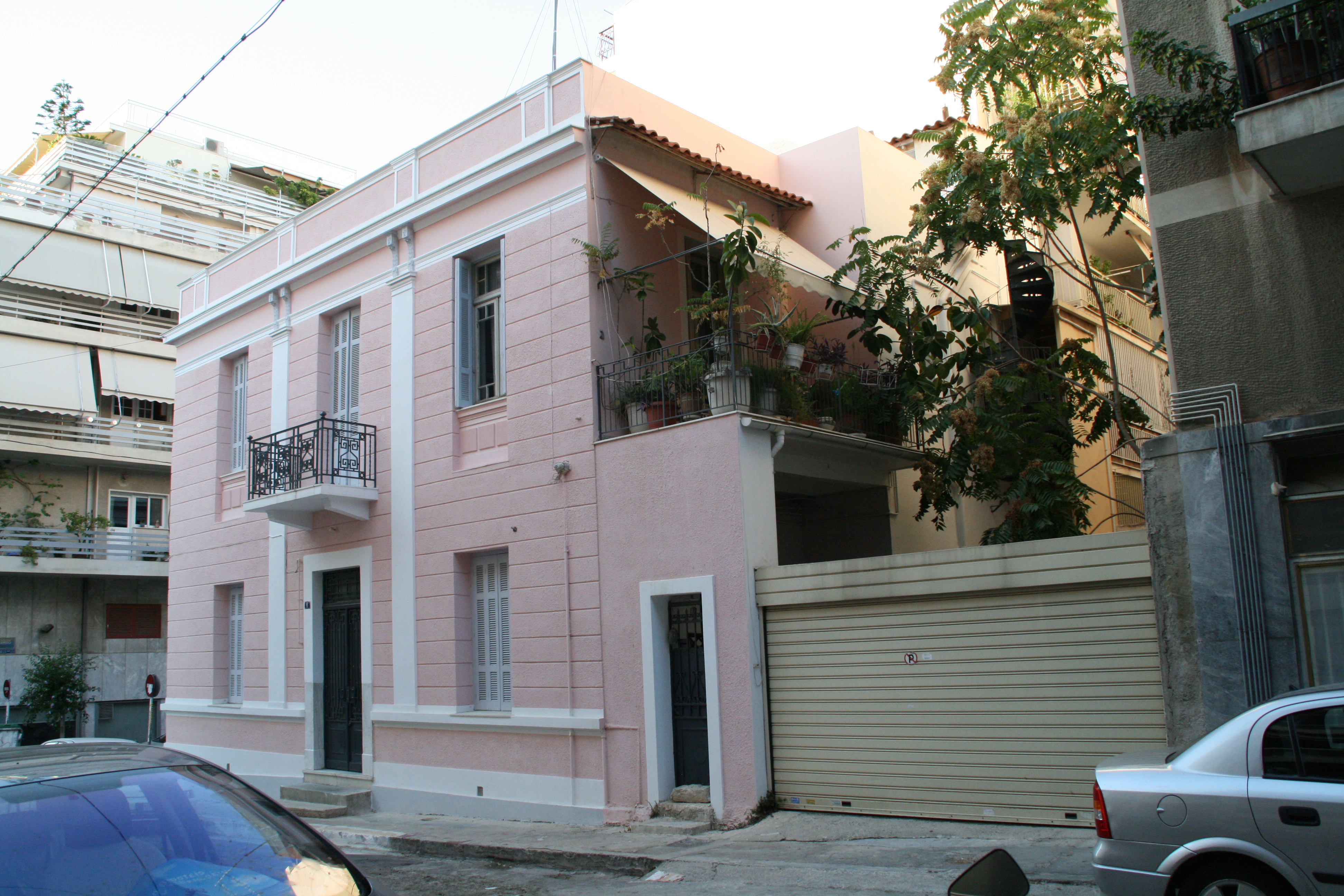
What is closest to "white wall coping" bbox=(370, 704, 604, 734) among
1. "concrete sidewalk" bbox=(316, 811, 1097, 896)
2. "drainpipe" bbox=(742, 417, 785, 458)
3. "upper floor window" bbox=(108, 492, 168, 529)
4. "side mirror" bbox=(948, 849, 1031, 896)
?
"concrete sidewalk" bbox=(316, 811, 1097, 896)

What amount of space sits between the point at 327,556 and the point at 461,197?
5479 millimetres

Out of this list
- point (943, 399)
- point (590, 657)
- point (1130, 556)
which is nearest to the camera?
point (1130, 556)

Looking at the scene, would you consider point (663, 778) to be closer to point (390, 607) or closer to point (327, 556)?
point (390, 607)

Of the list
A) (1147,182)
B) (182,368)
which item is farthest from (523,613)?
(182,368)

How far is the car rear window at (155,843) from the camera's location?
122 inches

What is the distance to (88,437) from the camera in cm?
2588

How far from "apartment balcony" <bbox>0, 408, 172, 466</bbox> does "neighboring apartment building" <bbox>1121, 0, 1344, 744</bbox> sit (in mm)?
22437

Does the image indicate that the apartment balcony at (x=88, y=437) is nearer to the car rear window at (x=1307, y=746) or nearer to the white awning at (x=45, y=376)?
the white awning at (x=45, y=376)

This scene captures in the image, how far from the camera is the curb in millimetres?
8812

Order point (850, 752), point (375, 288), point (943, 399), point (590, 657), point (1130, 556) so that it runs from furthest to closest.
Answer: point (375, 288) < point (943, 399) < point (590, 657) < point (850, 752) < point (1130, 556)

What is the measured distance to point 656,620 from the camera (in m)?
10.7

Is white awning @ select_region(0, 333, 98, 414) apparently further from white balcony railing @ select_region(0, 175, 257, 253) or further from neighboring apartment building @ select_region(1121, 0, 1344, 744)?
neighboring apartment building @ select_region(1121, 0, 1344, 744)

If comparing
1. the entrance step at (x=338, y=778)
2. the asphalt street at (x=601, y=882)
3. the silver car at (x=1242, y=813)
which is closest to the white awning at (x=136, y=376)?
the entrance step at (x=338, y=778)

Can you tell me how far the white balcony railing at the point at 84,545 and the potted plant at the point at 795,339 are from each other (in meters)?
20.4
